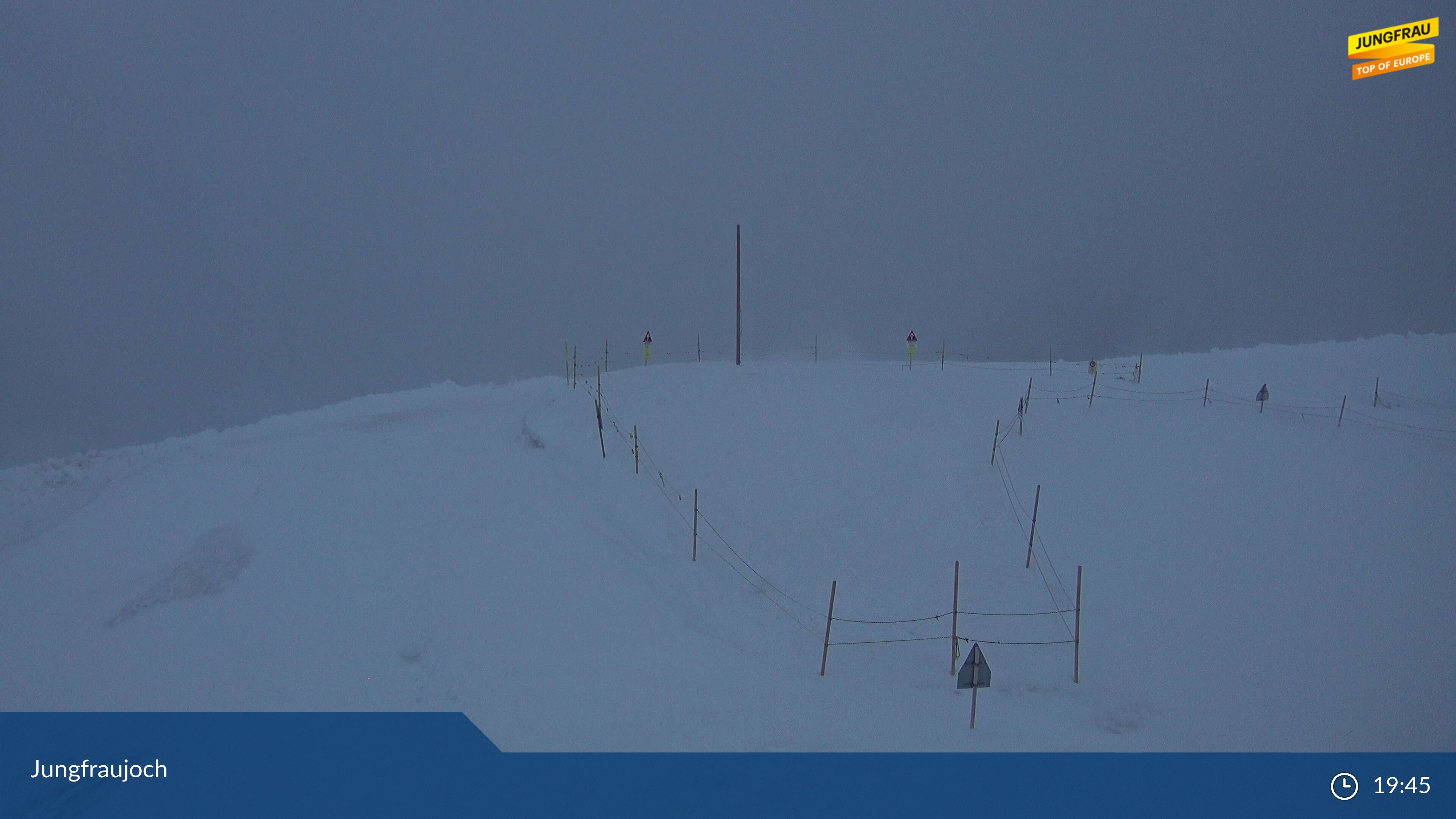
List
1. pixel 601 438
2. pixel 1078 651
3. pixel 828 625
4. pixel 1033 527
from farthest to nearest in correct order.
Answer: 1. pixel 601 438
2. pixel 1033 527
3. pixel 1078 651
4. pixel 828 625

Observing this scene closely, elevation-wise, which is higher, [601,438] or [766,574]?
[601,438]

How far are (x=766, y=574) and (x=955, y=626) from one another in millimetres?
6189

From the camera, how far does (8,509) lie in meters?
19.4

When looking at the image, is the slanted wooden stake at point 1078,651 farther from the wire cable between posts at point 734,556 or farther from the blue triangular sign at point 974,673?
the wire cable between posts at point 734,556

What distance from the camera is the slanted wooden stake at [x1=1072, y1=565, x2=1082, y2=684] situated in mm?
13711

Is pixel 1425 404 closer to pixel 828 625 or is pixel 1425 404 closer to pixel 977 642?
pixel 977 642

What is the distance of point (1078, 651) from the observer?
1399 centimetres

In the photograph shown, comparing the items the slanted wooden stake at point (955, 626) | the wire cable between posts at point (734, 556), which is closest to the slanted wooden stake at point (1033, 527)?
the slanted wooden stake at point (955, 626)

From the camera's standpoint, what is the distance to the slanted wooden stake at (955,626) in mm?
12789

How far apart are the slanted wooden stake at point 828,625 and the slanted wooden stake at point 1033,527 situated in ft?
16.5

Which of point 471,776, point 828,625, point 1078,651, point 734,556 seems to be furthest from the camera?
point 734,556

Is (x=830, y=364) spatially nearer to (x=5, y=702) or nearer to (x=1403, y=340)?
(x=5, y=702)

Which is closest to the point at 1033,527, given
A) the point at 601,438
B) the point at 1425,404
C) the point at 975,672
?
the point at 975,672

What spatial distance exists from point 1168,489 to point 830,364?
1625cm
